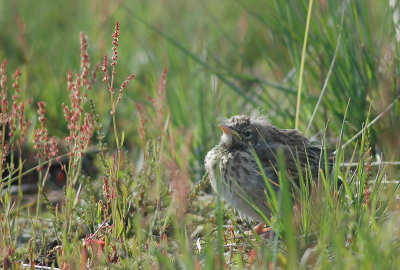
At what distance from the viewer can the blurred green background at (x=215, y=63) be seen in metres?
3.90

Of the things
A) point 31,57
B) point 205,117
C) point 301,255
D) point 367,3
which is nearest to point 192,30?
point 31,57

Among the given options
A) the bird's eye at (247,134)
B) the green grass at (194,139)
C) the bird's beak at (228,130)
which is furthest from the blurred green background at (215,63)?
the bird's eye at (247,134)

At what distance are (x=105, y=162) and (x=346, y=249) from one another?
1.42 m

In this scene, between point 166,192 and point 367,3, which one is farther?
point 367,3

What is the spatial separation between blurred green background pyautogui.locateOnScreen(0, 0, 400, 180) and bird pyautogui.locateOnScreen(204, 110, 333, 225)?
0.25 metres

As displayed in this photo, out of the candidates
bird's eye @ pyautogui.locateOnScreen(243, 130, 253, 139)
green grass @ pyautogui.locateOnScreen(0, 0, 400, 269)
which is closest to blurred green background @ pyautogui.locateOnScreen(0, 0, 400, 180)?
green grass @ pyautogui.locateOnScreen(0, 0, 400, 269)

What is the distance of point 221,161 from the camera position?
3.58 metres

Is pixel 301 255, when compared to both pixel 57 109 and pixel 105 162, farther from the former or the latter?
pixel 57 109

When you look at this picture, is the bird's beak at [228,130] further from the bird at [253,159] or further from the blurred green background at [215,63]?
the blurred green background at [215,63]

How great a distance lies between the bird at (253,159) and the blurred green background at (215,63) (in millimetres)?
247

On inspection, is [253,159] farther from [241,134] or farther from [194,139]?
[194,139]

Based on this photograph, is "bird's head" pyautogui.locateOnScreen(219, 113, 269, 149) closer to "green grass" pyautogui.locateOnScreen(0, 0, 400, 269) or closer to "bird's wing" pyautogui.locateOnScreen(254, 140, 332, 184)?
"bird's wing" pyautogui.locateOnScreen(254, 140, 332, 184)

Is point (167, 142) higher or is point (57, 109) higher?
point (57, 109)

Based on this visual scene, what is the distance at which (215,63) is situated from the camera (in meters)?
5.29
